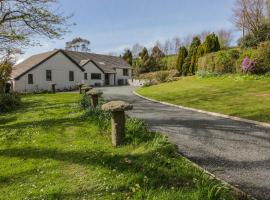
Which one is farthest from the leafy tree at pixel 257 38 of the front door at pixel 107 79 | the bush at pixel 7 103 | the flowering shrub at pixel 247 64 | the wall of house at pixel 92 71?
the front door at pixel 107 79

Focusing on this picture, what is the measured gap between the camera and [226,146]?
8.74 m

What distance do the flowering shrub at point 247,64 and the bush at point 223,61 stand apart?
2.79 metres

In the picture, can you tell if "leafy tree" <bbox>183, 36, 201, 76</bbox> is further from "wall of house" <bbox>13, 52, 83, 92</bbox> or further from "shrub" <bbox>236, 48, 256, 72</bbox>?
"wall of house" <bbox>13, 52, 83, 92</bbox>

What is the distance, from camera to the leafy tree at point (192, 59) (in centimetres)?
4566

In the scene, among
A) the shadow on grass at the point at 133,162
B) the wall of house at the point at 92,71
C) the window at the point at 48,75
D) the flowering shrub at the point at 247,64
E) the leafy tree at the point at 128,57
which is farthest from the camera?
the leafy tree at the point at 128,57

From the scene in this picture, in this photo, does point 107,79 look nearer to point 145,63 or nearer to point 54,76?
point 145,63

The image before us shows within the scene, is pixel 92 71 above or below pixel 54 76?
above

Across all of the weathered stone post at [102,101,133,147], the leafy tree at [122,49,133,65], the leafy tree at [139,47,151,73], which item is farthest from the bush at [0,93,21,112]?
the leafy tree at [122,49,133,65]

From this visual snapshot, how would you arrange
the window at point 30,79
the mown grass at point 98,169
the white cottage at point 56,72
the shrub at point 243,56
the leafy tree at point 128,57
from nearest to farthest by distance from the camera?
the mown grass at point 98,169
the shrub at point 243,56
the white cottage at point 56,72
the window at point 30,79
the leafy tree at point 128,57

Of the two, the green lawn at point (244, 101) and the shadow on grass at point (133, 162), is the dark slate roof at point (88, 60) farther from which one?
the shadow on grass at point (133, 162)

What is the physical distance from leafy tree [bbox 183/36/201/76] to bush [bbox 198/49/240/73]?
10.9m

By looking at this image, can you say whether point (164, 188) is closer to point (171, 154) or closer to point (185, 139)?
point (171, 154)

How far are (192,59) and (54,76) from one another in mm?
20444

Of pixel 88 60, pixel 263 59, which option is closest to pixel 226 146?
pixel 263 59
